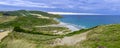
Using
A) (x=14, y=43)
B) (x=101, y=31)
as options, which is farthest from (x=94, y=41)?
(x=14, y=43)

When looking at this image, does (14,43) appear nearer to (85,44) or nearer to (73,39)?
(73,39)

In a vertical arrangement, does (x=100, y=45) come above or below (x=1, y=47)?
above

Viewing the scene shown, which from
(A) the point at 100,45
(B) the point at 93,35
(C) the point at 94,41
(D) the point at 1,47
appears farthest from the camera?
(D) the point at 1,47

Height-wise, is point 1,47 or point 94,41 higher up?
point 94,41

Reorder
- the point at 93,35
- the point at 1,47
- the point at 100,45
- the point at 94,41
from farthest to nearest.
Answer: the point at 1,47, the point at 93,35, the point at 94,41, the point at 100,45

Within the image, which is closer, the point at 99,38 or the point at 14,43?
the point at 99,38

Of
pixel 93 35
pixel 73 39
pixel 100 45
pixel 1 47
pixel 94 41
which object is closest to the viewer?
pixel 100 45

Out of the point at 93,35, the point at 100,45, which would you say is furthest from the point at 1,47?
the point at 100,45

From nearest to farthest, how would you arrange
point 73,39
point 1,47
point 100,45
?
1. point 100,45
2. point 73,39
3. point 1,47

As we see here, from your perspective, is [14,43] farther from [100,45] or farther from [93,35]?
[100,45]
